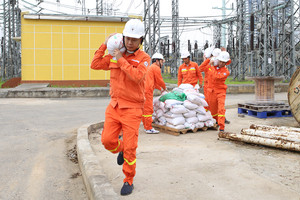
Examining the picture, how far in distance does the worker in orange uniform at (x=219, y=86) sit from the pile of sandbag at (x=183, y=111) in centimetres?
29

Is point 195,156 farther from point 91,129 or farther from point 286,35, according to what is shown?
point 286,35

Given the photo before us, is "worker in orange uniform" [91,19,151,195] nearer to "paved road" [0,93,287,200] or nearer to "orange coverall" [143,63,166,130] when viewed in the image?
"paved road" [0,93,287,200]

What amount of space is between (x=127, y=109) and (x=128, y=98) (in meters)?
0.12

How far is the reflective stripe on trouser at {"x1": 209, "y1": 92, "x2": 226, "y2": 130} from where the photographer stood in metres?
6.55

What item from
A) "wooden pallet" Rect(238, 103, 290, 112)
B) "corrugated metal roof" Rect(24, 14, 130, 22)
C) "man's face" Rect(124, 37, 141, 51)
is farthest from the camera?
"corrugated metal roof" Rect(24, 14, 130, 22)

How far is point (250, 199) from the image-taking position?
119 inches

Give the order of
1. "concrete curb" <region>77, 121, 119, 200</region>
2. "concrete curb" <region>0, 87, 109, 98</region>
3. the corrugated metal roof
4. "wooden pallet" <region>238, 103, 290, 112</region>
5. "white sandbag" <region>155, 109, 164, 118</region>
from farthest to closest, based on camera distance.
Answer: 1. the corrugated metal roof
2. "concrete curb" <region>0, 87, 109, 98</region>
3. "wooden pallet" <region>238, 103, 290, 112</region>
4. "white sandbag" <region>155, 109, 164, 118</region>
5. "concrete curb" <region>77, 121, 119, 200</region>

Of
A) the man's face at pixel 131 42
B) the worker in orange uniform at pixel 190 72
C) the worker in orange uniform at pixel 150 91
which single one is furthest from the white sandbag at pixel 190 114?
the man's face at pixel 131 42

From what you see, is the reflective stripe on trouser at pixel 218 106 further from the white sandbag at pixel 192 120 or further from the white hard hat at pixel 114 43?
the white hard hat at pixel 114 43

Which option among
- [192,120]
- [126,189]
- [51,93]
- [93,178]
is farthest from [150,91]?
[51,93]

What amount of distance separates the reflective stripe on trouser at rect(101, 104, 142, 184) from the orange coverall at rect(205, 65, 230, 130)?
3487 mm

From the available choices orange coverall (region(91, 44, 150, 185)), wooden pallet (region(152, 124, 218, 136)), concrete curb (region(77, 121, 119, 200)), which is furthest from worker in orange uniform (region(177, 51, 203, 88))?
orange coverall (region(91, 44, 150, 185))

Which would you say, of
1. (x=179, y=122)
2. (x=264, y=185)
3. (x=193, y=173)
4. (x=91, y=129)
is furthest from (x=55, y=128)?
(x=264, y=185)

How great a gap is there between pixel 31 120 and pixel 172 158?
5.33 meters
